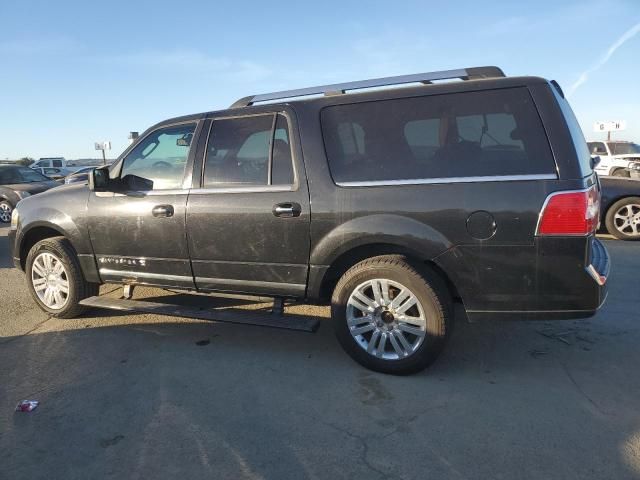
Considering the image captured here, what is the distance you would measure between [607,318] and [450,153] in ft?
8.27

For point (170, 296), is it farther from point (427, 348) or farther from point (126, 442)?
point (427, 348)

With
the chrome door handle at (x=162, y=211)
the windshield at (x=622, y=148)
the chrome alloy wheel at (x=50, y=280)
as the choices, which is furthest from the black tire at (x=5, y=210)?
the windshield at (x=622, y=148)

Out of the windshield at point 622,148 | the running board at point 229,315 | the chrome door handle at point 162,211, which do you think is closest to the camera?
the running board at point 229,315

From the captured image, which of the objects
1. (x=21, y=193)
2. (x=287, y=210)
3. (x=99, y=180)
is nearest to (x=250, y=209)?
(x=287, y=210)

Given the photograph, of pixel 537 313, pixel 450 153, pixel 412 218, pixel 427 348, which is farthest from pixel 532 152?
pixel 427 348

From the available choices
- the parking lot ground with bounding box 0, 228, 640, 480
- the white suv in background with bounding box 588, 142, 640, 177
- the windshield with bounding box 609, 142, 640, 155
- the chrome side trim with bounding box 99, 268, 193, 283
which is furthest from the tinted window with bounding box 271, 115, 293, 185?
the windshield with bounding box 609, 142, 640, 155

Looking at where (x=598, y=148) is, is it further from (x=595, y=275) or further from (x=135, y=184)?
(x=135, y=184)

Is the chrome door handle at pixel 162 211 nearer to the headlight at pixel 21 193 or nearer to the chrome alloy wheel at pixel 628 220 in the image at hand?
the chrome alloy wheel at pixel 628 220

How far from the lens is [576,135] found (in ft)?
9.78

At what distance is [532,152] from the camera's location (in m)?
2.86

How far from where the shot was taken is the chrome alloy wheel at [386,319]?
127 inches

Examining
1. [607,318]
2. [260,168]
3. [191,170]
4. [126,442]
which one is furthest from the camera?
[607,318]

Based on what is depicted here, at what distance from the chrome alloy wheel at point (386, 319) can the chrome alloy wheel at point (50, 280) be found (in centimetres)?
288

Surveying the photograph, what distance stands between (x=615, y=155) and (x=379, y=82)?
1689 centimetres
